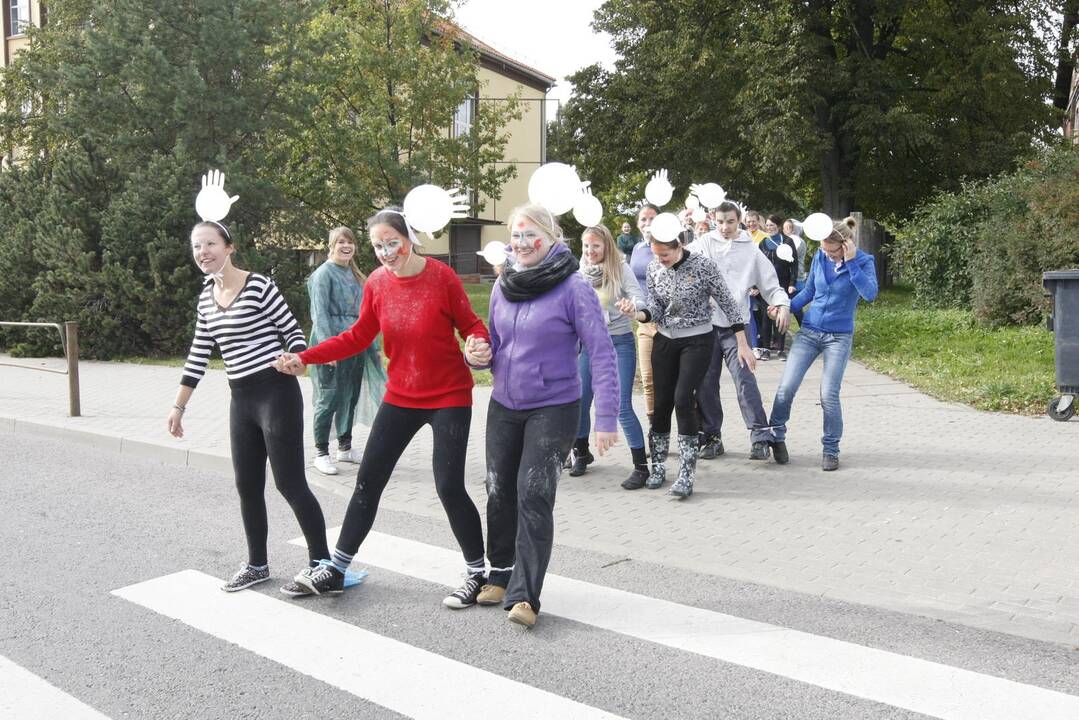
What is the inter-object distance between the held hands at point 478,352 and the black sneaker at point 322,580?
1273 millimetres

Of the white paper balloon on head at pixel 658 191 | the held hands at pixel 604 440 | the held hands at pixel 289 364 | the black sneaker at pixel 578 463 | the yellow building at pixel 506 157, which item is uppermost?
the yellow building at pixel 506 157

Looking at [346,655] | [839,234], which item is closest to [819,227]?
[839,234]

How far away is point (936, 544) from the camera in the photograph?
17.9ft

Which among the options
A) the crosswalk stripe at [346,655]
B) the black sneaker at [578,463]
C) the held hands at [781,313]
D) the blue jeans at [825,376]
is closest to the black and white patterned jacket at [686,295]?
the held hands at [781,313]

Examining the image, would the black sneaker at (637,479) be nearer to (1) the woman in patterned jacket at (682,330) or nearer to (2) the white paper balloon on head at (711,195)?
(1) the woman in patterned jacket at (682,330)

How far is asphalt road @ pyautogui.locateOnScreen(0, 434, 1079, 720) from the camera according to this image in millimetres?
3648

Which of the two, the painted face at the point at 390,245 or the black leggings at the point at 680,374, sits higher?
the painted face at the point at 390,245

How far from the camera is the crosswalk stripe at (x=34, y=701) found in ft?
11.8

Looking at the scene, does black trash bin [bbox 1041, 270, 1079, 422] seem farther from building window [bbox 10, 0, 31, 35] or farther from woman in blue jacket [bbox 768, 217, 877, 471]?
building window [bbox 10, 0, 31, 35]

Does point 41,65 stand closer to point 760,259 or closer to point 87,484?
point 87,484

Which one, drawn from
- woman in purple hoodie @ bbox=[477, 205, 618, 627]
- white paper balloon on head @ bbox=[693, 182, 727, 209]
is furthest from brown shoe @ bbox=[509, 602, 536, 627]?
white paper balloon on head @ bbox=[693, 182, 727, 209]

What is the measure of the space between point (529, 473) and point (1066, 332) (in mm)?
6611

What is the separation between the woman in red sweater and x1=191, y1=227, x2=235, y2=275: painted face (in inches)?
22.0

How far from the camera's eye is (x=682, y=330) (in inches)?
264
